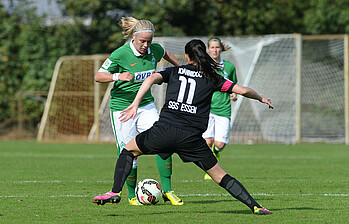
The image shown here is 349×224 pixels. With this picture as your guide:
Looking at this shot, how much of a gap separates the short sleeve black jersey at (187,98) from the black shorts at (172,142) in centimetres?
6

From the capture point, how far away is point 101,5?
30.1 metres

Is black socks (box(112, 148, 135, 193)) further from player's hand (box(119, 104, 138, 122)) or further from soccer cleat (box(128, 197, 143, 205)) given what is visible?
soccer cleat (box(128, 197, 143, 205))

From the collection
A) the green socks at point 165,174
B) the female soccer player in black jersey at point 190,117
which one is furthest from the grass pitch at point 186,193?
the female soccer player in black jersey at point 190,117

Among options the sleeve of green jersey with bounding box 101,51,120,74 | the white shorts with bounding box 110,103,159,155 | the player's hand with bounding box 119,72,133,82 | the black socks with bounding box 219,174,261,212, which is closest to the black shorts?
the black socks with bounding box 219,174,261,212

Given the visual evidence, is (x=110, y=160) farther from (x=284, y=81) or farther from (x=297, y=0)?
(x=297, y=0)

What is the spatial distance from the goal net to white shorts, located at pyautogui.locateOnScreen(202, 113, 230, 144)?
11372 millimetres

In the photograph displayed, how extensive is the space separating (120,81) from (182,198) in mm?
1659

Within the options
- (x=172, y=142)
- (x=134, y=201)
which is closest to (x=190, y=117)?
(x=172, y=142)

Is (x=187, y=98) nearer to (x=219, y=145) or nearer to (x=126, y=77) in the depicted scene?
(x=126, y=77)

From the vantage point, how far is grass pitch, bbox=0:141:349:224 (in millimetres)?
6449

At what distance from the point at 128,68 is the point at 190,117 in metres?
1.56

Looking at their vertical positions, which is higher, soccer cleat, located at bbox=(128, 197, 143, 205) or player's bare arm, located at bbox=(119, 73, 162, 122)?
player's bare arm, located at bbox=(119, 73, 162, 122)

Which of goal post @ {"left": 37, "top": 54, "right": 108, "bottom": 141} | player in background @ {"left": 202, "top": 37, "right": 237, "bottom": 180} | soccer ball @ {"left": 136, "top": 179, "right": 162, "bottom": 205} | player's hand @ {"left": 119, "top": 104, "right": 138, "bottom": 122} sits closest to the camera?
player's hand @ {"left": 119, "top": 104, "right": 138, "bottom": 122}

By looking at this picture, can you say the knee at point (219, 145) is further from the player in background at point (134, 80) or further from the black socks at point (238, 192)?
the black socks at point (238, 192)
